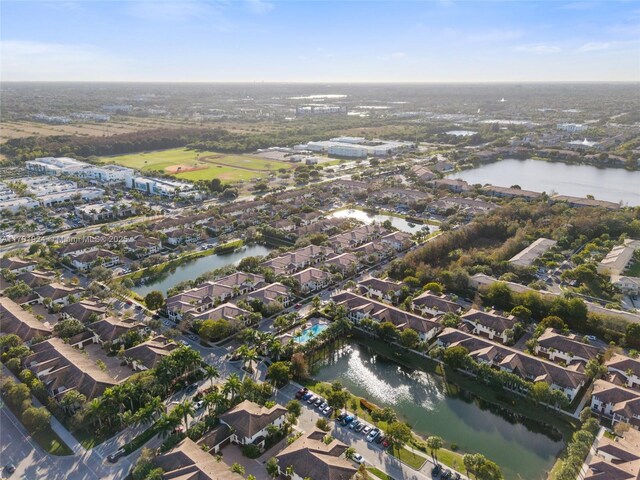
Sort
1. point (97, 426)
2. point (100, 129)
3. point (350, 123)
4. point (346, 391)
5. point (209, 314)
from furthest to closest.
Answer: point (350, 123) < point (100, 129) < point (209, 314) < point (346, 391) < point (97, 426)

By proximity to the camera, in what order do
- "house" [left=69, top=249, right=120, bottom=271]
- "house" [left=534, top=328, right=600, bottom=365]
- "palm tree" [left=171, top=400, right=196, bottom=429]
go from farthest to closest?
1. "house" [left=69, top=249, right=120, bottom=271]
2. "house" [left=534, top=328, right=600, bottom=365]
3. "palm tree" [left=171, top=400, right=196, bottom=429]

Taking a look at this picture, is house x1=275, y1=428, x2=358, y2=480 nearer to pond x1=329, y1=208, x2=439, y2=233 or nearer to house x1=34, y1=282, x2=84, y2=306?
house x1=34, y1=282, x2=84, y2=306

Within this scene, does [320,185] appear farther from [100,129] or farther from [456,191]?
[100,129]

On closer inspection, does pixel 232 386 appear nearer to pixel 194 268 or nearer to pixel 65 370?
pixel 65 370

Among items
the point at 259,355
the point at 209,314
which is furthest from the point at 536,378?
the point at 209,314

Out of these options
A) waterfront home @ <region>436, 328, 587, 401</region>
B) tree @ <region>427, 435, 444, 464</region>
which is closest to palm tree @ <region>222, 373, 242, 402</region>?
tree @ <region>427, 435, 444, 464</region>
